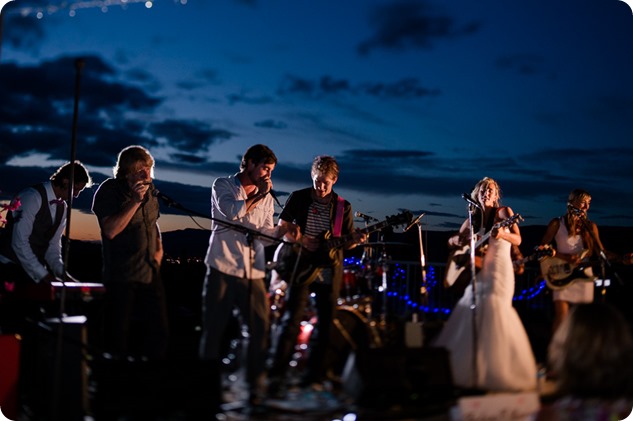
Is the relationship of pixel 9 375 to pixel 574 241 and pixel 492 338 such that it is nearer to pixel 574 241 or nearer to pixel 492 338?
pixel 492 338

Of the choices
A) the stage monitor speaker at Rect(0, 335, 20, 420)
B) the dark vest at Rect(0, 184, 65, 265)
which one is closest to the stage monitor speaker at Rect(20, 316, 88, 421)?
the stage monitor speaker at Rect(0, 335, 20, 420)

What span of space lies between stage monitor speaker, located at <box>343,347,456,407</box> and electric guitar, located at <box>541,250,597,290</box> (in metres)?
3.37

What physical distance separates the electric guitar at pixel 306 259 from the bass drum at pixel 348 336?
1.71 feet

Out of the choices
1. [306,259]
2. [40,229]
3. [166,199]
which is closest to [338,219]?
[306,259]

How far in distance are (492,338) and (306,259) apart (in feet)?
5.93

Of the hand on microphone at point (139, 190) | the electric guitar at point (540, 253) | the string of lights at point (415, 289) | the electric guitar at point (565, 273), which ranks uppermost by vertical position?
the hand on microphone at point (139, 190)

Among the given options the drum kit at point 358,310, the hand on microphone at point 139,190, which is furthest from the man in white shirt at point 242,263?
the drum kit at point 358,310

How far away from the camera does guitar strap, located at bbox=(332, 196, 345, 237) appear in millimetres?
6488

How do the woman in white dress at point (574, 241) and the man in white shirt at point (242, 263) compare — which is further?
the woman in white dress at point (574, 241)

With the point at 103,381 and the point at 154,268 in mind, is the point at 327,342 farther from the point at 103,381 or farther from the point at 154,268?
the point at 103,381

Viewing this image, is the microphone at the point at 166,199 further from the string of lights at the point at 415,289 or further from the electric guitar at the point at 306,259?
the string of lights at the point at 415,289

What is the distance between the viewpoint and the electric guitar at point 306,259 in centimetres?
621

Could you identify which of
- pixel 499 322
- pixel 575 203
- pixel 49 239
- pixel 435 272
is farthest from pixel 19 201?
pixel 435 272

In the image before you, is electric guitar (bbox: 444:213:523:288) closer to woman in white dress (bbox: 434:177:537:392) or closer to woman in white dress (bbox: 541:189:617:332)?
woman in white dress (bbox: 434:177:537:392)
